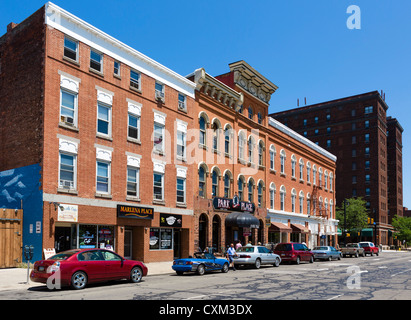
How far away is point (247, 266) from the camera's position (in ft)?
96.2

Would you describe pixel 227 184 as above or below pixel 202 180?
below

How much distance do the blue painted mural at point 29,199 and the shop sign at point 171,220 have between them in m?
9.65

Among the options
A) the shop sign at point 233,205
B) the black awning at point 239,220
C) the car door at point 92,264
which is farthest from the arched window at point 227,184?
the car door at point 92,264

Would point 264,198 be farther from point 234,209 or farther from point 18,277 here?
point 18,277

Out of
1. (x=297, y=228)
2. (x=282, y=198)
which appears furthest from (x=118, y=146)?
(x=297, y=228)

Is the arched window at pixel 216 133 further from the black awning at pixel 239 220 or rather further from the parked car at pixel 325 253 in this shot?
the parked car at pixel 325 253

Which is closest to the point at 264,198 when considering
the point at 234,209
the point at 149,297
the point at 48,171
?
the point at 234,209

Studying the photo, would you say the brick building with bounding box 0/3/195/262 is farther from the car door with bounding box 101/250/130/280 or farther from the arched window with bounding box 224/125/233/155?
the arched window with bounding box 224/125/233/155

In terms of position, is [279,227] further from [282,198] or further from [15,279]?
[15,279]

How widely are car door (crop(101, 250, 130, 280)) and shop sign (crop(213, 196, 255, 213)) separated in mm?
17764

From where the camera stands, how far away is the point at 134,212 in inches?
1080

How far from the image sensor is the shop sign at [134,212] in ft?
86.7

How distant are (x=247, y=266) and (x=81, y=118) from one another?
1462cm

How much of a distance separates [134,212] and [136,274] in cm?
936
